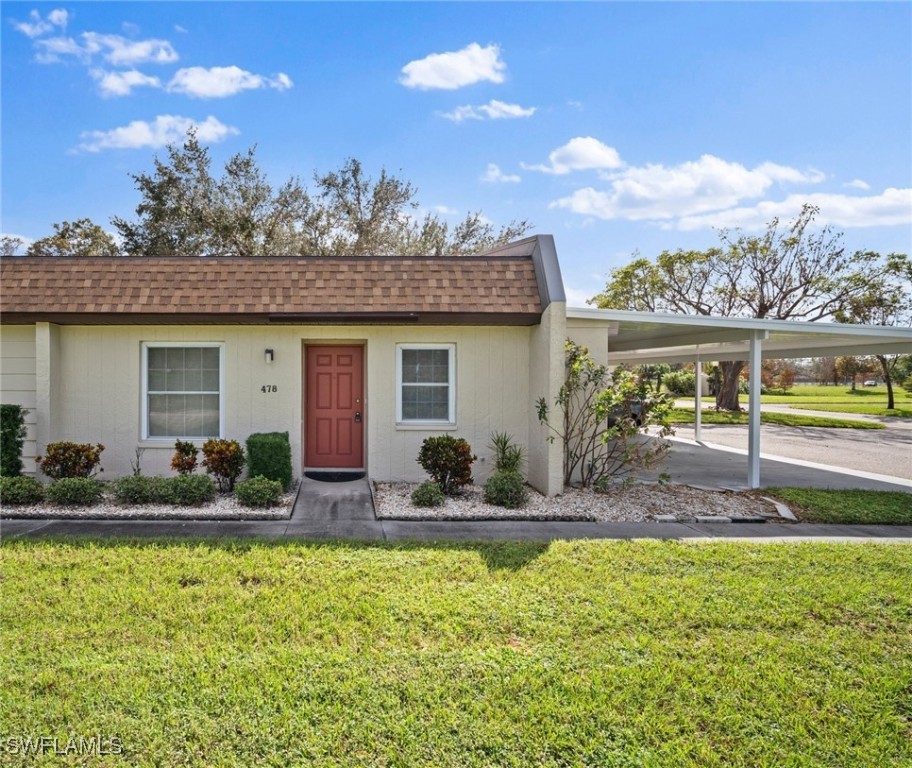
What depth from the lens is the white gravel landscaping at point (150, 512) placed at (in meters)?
7.00

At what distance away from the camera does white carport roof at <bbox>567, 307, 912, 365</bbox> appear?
906cm

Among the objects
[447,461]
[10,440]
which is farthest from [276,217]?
[447,461]

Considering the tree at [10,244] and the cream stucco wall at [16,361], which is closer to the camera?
the cream stucco wall at [16,361]

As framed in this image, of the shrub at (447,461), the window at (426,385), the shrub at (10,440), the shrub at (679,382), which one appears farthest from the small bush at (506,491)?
the shrub at (679,382)

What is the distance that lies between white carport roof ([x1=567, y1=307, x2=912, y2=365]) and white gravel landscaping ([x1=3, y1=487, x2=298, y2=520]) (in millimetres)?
5372

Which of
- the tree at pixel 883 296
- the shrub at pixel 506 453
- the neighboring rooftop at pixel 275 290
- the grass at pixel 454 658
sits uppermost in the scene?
the tree at pixel 883 296

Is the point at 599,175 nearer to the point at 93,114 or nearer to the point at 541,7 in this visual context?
the point at 541,7

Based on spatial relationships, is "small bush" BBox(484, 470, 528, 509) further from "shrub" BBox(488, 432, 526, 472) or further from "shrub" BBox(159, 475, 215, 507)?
"shrub" BBox(159, 475, 215, 507)

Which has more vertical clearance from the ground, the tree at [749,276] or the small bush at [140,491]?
the tree at [749,276]

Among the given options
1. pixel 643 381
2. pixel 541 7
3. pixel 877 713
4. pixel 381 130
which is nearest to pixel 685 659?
pixel 877 713

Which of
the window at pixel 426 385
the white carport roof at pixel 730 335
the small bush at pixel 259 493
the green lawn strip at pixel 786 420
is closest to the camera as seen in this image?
the small bush at pixel 259 493

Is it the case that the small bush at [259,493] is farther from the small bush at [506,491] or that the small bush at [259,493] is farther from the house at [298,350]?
the small bush at [506,491]

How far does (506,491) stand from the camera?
25.6ft

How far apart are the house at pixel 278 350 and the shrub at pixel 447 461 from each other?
2.67 ft
